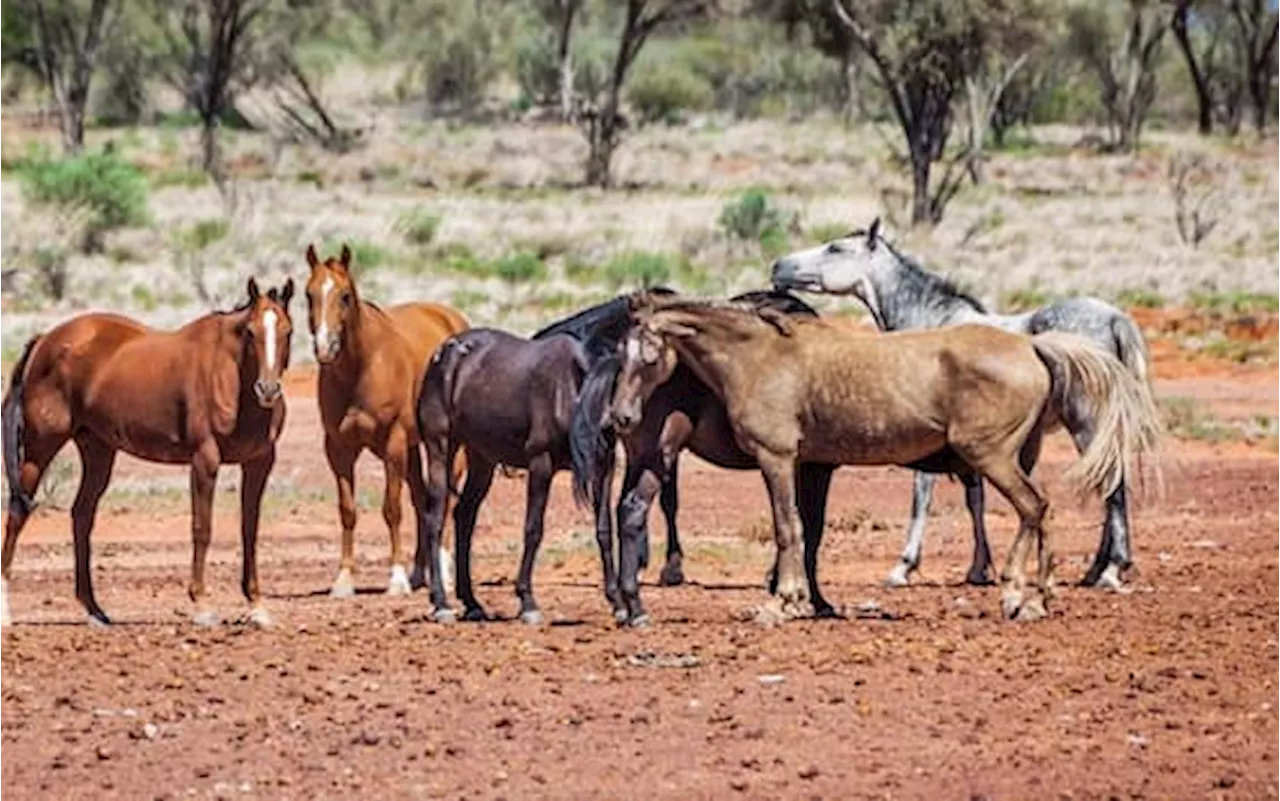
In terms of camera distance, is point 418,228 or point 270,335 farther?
point 418,228

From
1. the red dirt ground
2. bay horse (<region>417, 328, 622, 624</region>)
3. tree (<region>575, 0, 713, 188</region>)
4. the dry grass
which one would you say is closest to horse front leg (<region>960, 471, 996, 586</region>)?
the red dirt ground

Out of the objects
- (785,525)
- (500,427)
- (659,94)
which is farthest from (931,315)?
(659,94)

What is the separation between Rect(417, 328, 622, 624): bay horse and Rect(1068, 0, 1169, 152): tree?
2381 inches

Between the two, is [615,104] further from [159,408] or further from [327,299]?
[159,408]

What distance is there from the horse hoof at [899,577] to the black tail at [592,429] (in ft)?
11.3

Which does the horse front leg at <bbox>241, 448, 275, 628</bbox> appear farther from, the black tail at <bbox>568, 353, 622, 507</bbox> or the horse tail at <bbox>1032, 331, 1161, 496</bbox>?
the horse tail at <bbox>1032, 331, 1161, 496</bbox>

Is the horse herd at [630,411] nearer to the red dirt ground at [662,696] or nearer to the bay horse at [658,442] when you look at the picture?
the bay horse at [658,442]

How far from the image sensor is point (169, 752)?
1170cm

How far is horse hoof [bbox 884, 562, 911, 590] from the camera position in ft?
59.5

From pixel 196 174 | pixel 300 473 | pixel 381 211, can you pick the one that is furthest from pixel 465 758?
pixel 196 174

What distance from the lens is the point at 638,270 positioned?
135 ft

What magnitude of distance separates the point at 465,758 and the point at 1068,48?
239ft

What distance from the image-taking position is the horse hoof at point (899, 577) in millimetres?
18125

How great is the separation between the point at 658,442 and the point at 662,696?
8.50 feet
